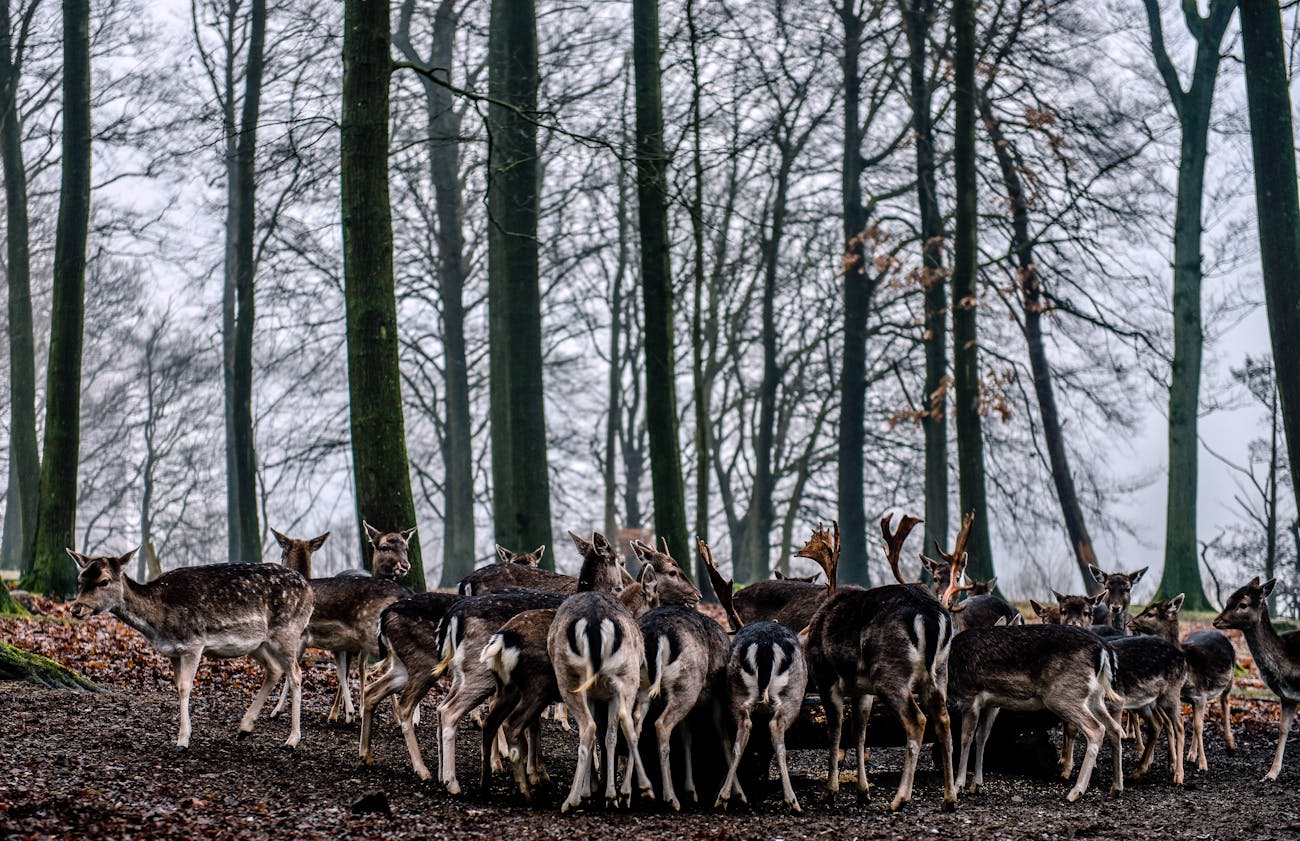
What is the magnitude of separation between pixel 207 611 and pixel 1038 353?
16638 mm

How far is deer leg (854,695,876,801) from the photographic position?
24.0ft

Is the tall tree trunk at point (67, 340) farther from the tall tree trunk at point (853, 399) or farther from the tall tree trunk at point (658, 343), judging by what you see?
the tall tree trunk at point (853, 399)

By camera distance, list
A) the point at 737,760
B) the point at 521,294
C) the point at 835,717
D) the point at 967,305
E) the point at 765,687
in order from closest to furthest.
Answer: the point at 737,760 → the point at 765,687 → the point at 835,717 → the point at 521,294 → the point at 967,305

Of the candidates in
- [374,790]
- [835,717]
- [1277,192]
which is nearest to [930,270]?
[1277,192]

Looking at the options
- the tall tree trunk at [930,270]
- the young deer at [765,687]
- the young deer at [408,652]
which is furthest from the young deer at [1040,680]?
the tall tree trunk at [930,270]

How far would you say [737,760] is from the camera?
277 inches

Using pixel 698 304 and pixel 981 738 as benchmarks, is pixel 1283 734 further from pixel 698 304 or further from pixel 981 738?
pixel 698 304

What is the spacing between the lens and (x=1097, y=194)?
20781 mm

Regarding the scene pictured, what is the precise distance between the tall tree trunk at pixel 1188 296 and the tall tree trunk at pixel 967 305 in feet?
19.4

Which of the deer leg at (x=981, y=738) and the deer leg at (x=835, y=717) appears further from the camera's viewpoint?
the deer leg at (x=981, y=738)

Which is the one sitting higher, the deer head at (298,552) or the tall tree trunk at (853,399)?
the tall tree trunk at (853,399)

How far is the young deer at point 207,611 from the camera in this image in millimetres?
7840

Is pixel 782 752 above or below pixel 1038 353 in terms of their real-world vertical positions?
below

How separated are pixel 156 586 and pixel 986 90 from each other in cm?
1497
